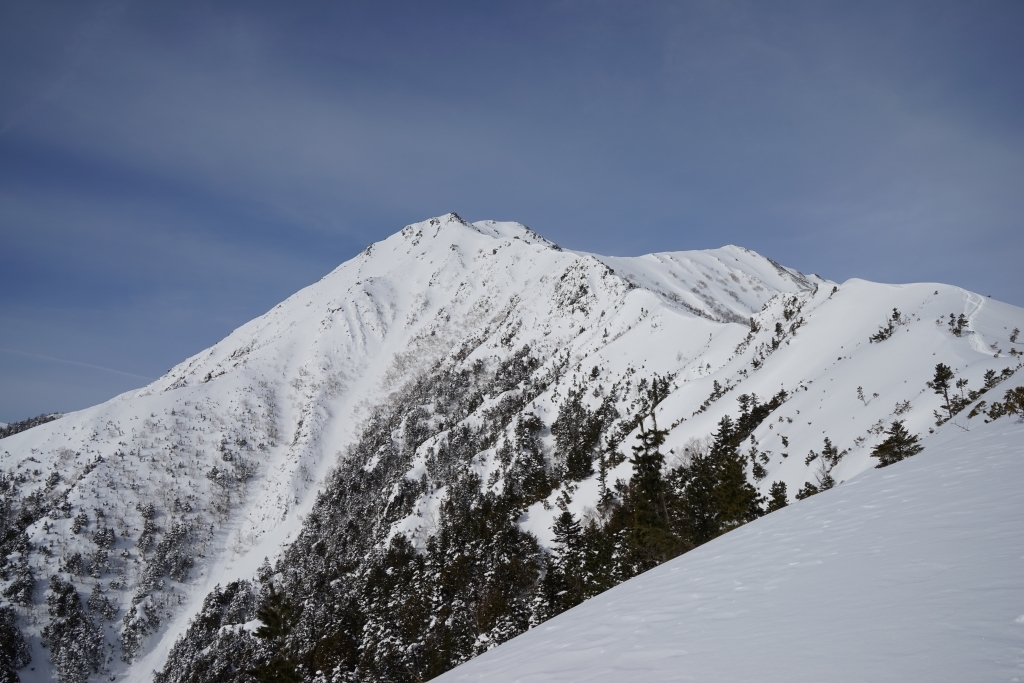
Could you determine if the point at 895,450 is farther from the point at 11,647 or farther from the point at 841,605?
the point at 11,647

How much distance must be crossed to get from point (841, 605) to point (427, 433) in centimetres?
12306

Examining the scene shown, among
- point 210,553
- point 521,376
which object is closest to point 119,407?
point 210,553

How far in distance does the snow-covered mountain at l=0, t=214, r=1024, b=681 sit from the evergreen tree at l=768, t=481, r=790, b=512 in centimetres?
132

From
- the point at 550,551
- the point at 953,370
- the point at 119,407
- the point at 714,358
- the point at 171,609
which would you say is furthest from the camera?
the point at 119,407

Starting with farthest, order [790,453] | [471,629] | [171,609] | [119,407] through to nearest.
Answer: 1. [119,407]
2. [171,609]
3. [471,629]
4. [790,453]

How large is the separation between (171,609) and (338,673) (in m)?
85.6

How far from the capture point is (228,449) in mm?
135250

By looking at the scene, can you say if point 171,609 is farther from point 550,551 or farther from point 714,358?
point 714,358

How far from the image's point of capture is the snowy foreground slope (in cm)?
362

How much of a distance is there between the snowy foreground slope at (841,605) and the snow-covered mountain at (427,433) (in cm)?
1360

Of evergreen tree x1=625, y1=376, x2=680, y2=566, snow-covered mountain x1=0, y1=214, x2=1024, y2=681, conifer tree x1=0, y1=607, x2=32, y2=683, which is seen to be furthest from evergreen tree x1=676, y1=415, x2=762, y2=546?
conifer tree x1=0, y1=607, x2=32, y2=683

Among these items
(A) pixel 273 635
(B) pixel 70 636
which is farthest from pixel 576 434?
(B) pixel 70 636

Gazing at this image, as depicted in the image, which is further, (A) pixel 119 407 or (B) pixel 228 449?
(A) pixel 119 407

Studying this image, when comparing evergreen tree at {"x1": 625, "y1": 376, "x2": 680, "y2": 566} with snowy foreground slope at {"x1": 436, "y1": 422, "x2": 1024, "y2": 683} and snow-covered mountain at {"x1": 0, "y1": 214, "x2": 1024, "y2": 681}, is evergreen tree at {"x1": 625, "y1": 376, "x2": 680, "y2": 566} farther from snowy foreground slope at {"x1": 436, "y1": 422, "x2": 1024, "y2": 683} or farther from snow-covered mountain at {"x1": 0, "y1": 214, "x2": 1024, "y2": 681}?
snowy foreground slope at {"x1": 436, "y1": 422, "x2": 1024, "y2": 683}
